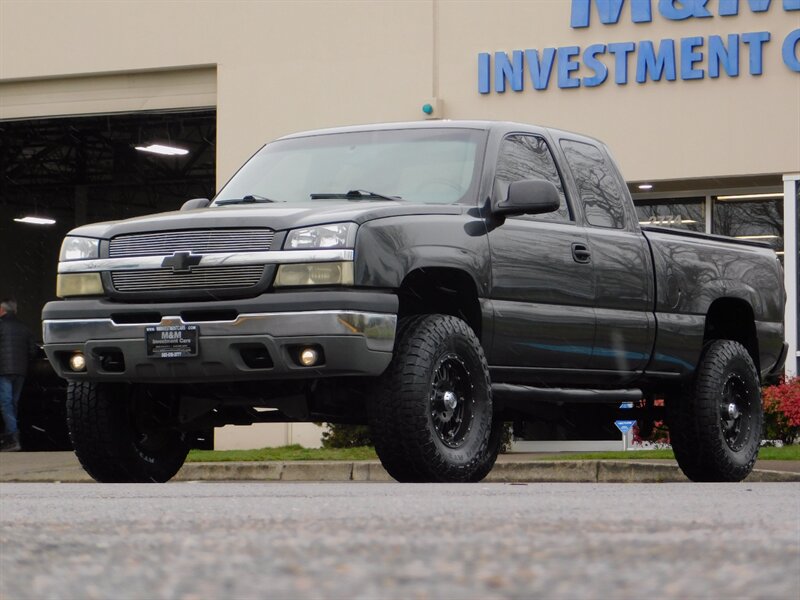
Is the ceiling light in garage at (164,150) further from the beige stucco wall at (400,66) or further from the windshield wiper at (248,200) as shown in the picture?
the windshield wiper at (248,200)

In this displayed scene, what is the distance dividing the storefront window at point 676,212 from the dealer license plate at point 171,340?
11946 millimetres

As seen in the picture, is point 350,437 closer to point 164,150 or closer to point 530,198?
point 530,198

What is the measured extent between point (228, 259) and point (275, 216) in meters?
0.32

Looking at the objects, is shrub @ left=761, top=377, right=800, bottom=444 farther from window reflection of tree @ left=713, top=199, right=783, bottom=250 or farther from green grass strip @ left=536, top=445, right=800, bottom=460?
window reflection of tree @ left=713, top=199, right=783, bottom=250

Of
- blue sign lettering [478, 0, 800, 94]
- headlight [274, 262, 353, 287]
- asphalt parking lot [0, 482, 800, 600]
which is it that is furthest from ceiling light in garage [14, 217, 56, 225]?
asphalt parking lot [0, 482, 800, 600]

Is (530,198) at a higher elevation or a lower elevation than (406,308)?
higher

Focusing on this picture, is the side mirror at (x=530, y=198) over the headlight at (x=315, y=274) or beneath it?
over

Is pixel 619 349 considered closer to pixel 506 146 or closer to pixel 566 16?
pixel 506 146

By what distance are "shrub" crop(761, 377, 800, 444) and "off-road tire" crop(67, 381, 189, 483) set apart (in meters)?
8.34

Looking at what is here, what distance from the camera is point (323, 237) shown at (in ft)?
25.5

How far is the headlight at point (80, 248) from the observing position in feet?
27.7

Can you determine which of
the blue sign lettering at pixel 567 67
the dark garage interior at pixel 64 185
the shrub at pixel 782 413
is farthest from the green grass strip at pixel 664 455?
the dark garage interior at pixel 64 185

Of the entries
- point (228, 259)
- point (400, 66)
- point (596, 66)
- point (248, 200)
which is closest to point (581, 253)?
point (248, 200)

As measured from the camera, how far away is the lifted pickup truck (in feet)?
25.5
